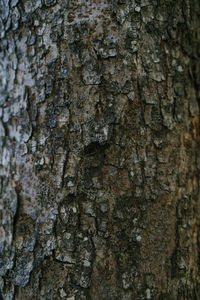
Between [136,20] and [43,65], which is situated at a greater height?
[136,20]

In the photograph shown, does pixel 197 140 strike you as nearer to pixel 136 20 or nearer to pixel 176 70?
pixel 176 70

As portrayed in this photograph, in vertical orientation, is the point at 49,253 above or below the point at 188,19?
below

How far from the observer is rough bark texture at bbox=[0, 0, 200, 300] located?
120 centimetres

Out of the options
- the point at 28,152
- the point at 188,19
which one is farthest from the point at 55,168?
the point at 188,19

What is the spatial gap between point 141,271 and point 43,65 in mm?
791

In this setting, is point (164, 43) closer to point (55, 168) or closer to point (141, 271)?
point (55, 168)

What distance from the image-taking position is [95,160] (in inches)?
47.9

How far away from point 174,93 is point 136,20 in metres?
0.29

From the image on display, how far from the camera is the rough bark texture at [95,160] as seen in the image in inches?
47.1

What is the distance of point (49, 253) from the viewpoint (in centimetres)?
120

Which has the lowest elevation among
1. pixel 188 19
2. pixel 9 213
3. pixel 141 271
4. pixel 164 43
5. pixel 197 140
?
pixel 141 271

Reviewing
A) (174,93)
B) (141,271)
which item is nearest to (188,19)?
(174,93)

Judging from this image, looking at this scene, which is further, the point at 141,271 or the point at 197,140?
the point at 197,140

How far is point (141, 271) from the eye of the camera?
121cm
